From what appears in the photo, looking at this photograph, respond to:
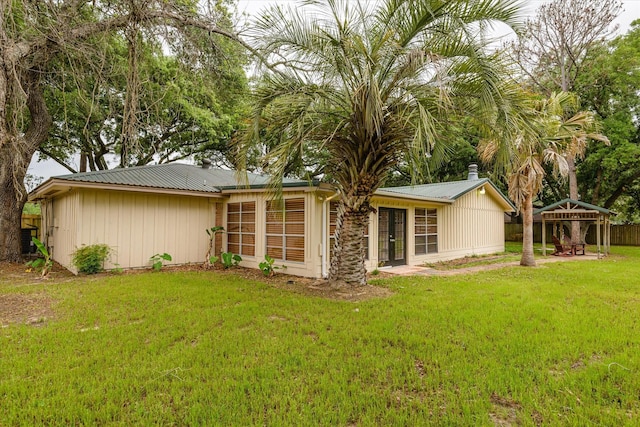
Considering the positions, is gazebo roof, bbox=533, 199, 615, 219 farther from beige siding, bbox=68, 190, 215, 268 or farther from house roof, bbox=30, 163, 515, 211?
beige siding, bbox=68, 190, 215, 268

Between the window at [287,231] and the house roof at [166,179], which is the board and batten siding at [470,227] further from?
the house roof at [166,179]

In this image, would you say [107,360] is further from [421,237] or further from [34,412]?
[421,237]

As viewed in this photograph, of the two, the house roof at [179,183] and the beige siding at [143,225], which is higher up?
the house roof at [179,183]

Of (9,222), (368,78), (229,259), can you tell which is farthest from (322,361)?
(9,222)

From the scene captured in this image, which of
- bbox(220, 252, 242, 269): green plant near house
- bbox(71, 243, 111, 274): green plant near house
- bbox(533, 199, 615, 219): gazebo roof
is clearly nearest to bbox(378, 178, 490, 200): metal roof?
bbox(533, 199, 615, 219): gazebo roof

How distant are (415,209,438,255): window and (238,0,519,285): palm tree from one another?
515cm

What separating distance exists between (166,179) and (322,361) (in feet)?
26.6

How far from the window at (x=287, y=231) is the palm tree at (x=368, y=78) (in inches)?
82.2

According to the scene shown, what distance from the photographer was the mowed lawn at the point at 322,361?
8.09ft

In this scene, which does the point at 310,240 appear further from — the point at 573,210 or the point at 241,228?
the point at 573,210

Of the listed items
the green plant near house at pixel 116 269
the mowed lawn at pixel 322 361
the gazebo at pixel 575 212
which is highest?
the gazebo at pixel 575 212

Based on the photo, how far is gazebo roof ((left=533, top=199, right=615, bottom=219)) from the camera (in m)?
12.2

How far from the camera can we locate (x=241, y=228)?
385 inches

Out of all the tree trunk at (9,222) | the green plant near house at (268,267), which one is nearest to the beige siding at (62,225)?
the tree trunk at (9,222)
